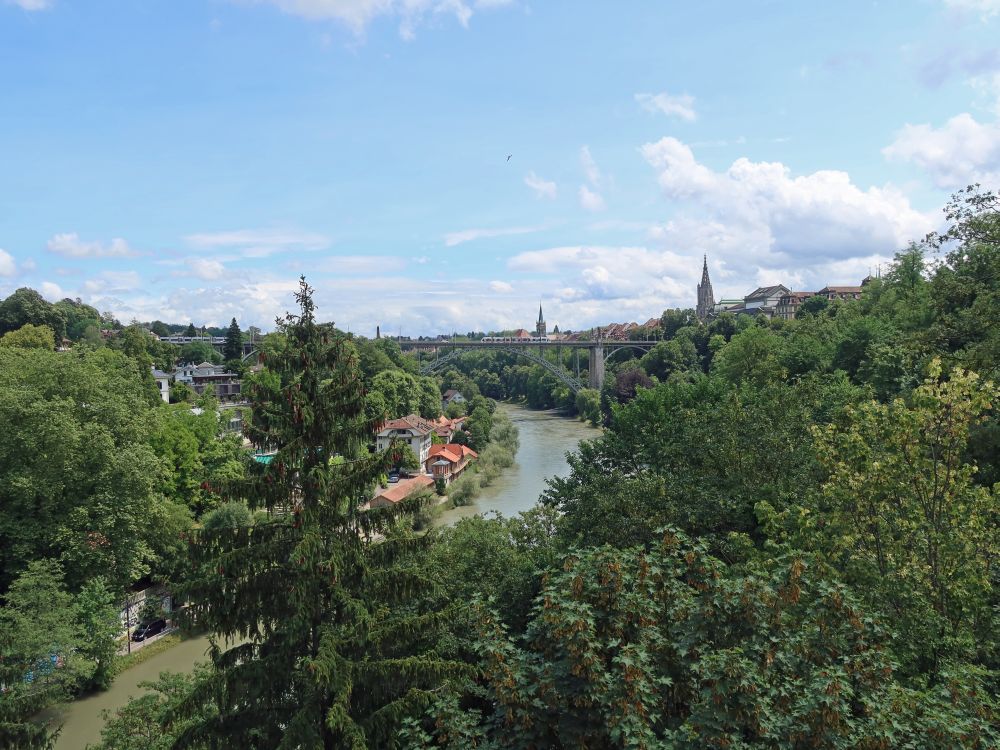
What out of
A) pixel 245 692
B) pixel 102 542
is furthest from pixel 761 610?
pixel 102 542

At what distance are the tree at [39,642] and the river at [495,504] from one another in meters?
0.80

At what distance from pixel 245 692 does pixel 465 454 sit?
3619 centimetres

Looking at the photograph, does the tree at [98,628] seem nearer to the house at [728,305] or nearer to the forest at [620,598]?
the forest at [620,598]

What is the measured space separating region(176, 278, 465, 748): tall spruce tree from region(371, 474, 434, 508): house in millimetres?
20957

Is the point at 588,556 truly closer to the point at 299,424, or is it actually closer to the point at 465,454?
the point at 299,424

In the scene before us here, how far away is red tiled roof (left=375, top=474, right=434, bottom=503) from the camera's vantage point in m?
29.7

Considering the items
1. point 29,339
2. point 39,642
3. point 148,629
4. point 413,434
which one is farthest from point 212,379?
point 39,642

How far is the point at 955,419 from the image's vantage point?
671cm

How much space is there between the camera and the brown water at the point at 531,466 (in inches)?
1244

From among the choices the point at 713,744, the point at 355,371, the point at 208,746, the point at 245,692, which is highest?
the point at 355,371

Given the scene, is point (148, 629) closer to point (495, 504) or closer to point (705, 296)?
point (495, 504)

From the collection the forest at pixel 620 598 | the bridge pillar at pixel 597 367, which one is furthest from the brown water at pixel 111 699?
the bridge pillar at pixel 597 367

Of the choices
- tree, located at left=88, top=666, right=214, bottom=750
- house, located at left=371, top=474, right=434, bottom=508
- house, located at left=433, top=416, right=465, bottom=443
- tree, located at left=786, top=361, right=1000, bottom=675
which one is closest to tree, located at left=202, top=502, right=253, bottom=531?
house, located at left=371, top=474, right=434, bottom=508

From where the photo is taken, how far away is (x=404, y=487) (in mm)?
31812
